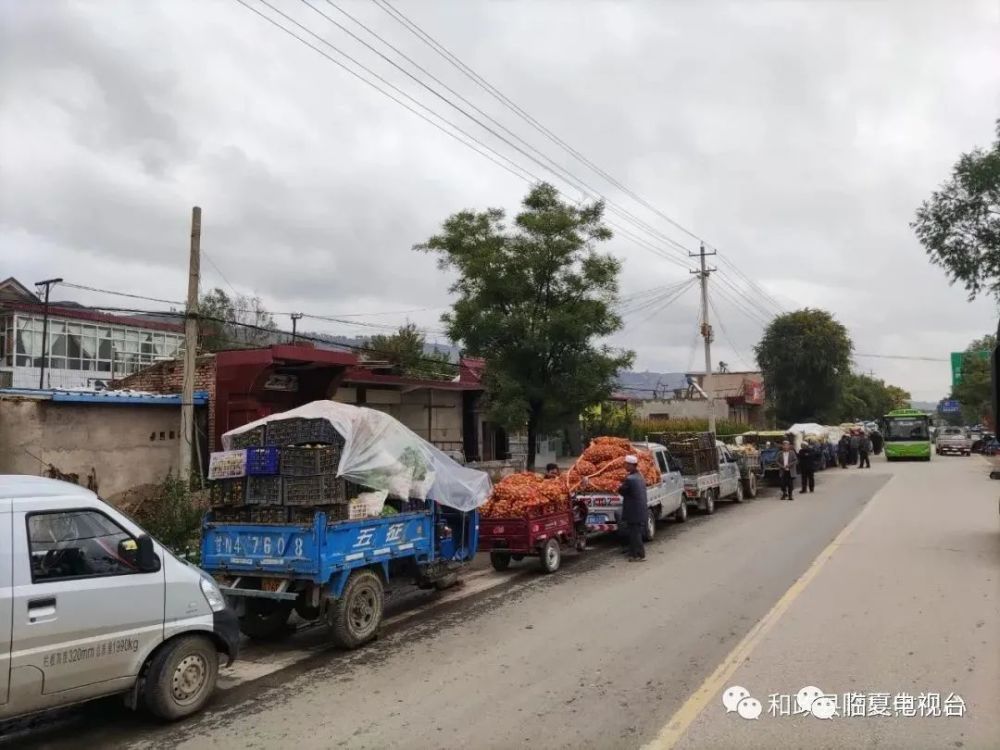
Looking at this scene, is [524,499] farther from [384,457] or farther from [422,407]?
[422,407]

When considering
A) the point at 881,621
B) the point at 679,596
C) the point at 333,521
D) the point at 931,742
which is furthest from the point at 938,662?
the point at 333,521

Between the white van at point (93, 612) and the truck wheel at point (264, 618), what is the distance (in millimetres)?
1878

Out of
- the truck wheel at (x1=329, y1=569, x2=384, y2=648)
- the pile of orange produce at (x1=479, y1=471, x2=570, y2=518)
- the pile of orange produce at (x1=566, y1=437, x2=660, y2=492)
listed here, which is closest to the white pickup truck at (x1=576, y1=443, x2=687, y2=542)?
the pile of orange produce at (x1=566, y1=437, x2=660, y2=492)

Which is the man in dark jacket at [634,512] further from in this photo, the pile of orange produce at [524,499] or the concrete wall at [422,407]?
the concrete wall at [422,407]

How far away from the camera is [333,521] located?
7.31 m

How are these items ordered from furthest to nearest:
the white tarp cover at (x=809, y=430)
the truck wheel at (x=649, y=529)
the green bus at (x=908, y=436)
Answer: the green bus at (x=908, y=436), the white tarp cover at (x=809, y=430), the truck wheel at (x=649, y=529)

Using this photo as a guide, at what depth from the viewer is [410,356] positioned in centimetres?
2214

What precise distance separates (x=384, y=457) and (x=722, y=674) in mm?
3938

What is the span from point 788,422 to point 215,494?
4995 centimetres

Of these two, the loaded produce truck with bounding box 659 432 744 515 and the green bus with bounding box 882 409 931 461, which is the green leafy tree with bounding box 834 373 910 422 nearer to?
the green bus with bounding box 882 409 931 461

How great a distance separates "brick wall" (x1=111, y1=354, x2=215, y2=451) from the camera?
1556 cm

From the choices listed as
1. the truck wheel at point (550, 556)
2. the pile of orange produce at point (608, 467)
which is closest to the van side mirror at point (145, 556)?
the truck wheel at point (550, 556)

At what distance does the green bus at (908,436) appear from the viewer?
39781 millimetres

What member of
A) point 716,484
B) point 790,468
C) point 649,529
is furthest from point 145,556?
point 790,468
